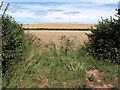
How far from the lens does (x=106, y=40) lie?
13.4 m

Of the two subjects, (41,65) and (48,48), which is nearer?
(41,65)

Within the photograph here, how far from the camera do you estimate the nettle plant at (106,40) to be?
12938mm

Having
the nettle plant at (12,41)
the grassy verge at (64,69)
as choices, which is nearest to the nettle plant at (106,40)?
the grassy verge at (64,69)

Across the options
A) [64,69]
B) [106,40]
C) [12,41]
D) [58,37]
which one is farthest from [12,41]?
[58,37]

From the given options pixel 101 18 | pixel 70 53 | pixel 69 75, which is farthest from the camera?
pixel 101 18

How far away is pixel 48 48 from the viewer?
45.1 ft

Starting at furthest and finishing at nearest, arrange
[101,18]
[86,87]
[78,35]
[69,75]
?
[78,35], [101,18], [69,75], [86,87]

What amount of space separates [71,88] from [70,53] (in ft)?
12.9

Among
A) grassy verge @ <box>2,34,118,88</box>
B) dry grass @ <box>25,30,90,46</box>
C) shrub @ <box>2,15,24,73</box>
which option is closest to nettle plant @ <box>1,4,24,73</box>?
shrub @ <box>2,15,24,73</box>

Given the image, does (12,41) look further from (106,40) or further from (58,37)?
(58,37)

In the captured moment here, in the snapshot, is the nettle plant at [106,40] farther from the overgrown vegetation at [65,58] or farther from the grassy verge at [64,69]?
the grassy verge at [64,69]

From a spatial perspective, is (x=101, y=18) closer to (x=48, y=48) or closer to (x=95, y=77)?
(x=48, y=48)

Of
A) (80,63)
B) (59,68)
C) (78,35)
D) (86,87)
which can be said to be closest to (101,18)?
(78,35)

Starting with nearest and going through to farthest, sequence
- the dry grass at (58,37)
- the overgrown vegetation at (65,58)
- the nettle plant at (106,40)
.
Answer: the overgrown vegetation at (65,58) → the nettle plant at (106,40) → the dry grass at (58,37)
